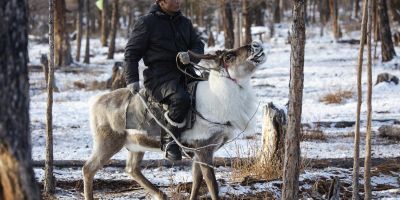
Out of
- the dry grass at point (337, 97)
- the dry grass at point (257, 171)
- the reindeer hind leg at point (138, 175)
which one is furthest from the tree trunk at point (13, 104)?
the dry grass at point (337, 97)

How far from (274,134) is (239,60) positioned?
1.97 meters

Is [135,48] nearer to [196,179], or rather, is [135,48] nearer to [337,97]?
[196,179]

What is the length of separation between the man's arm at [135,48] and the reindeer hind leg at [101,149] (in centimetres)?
60

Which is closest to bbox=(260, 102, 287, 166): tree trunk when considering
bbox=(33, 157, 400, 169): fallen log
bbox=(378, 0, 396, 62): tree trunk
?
bbox=(33, 157, 400, 169): fallen log

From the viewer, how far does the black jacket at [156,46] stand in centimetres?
599

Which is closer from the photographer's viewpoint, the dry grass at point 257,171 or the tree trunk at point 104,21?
the dry grass at point 257,171

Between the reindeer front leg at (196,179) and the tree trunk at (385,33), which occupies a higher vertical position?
the tree trunk at (385,33)

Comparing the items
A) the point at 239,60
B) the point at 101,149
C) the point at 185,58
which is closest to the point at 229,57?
the point at 239,60

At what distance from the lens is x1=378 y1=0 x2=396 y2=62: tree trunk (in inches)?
858

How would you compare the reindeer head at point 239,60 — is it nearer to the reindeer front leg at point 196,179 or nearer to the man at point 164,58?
the man at point 164,58

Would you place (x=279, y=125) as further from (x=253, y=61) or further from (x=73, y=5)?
(x=73, y=5)

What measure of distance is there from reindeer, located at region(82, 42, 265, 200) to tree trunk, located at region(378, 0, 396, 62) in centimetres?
1695

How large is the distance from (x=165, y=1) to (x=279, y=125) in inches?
91.3

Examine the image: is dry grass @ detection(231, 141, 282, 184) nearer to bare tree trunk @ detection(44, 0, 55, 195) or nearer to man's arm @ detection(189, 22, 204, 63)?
man's arm @ detection(189, 22, 204, 63)
